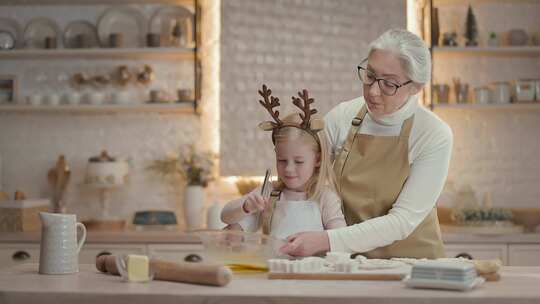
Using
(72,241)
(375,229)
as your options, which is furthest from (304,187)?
(72,241)

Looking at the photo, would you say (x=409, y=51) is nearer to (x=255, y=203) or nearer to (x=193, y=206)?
(x=255, y=203)

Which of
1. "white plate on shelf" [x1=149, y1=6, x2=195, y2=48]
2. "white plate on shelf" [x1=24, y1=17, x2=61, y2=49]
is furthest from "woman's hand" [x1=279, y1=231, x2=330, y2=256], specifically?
"white plate on shelf" [x1=24, y1=17, x2=61, y2=49]

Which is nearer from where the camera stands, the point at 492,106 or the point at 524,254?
the point at 524,254

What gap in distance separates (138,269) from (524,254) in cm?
309

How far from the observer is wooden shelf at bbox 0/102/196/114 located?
17.7ft

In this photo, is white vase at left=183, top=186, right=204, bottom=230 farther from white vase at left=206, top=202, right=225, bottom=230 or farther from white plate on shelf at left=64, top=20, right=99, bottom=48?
white plate on shelf at left=64, top=20, right=99, bottom=48

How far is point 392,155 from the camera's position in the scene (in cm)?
299

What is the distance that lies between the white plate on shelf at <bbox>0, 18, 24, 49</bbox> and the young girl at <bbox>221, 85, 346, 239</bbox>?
3291 mm

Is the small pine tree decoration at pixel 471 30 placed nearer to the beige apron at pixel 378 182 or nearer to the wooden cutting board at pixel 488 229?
the wooden cutting board at pixel 488 229

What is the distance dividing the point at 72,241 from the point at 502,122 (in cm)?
376

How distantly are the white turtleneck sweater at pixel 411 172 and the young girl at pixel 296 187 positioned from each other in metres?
0.18

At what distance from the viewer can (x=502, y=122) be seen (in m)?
5.60

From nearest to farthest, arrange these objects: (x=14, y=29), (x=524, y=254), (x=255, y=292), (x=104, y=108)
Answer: (x=255, y=292) → (x=524, y=254) → (x=104, y=108) → (x=14, y=29)

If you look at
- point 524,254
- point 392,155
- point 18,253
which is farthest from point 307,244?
point 18,253
